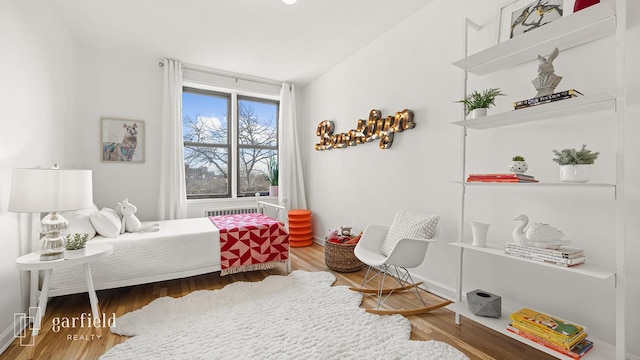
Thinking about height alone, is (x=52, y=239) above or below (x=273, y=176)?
below

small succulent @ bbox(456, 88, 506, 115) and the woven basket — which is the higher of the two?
small succulent @ bbox(456, 88, 506, 115)

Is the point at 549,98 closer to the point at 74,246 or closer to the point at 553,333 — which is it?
the point at 553,333

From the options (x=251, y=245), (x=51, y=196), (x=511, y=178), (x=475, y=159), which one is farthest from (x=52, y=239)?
(x=475, y=159)

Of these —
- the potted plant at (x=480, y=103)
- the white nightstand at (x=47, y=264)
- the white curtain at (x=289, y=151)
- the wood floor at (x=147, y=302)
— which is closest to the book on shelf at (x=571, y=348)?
the wood floor at (x=147, y=302)

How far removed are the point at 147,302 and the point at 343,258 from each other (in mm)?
1828

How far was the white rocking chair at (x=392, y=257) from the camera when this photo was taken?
2.12m

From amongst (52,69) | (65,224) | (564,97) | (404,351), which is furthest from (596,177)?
(52,69)

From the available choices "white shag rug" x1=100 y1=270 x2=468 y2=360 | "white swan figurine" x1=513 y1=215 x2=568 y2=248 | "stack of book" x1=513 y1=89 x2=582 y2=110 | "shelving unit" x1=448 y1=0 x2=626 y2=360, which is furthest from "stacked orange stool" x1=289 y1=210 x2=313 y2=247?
"stack of book" x1=513 y1=89 x2=582 y2=110

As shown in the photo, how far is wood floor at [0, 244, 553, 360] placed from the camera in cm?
167

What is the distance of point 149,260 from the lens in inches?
95.6

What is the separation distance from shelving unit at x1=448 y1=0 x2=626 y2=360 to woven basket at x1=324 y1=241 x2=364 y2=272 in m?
1.17

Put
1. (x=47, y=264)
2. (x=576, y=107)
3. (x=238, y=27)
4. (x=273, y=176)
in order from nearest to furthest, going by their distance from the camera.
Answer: (x=576, y=107) → (x=47, y=264) → (x=238, y=27) → (x=273, y=176)

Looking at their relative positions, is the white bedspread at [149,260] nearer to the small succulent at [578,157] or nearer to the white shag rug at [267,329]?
the white shag rug at [267,329]

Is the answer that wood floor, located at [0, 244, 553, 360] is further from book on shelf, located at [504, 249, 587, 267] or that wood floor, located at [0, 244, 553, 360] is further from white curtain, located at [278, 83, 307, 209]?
white curtain, located at [278, 83, 307, 209]
